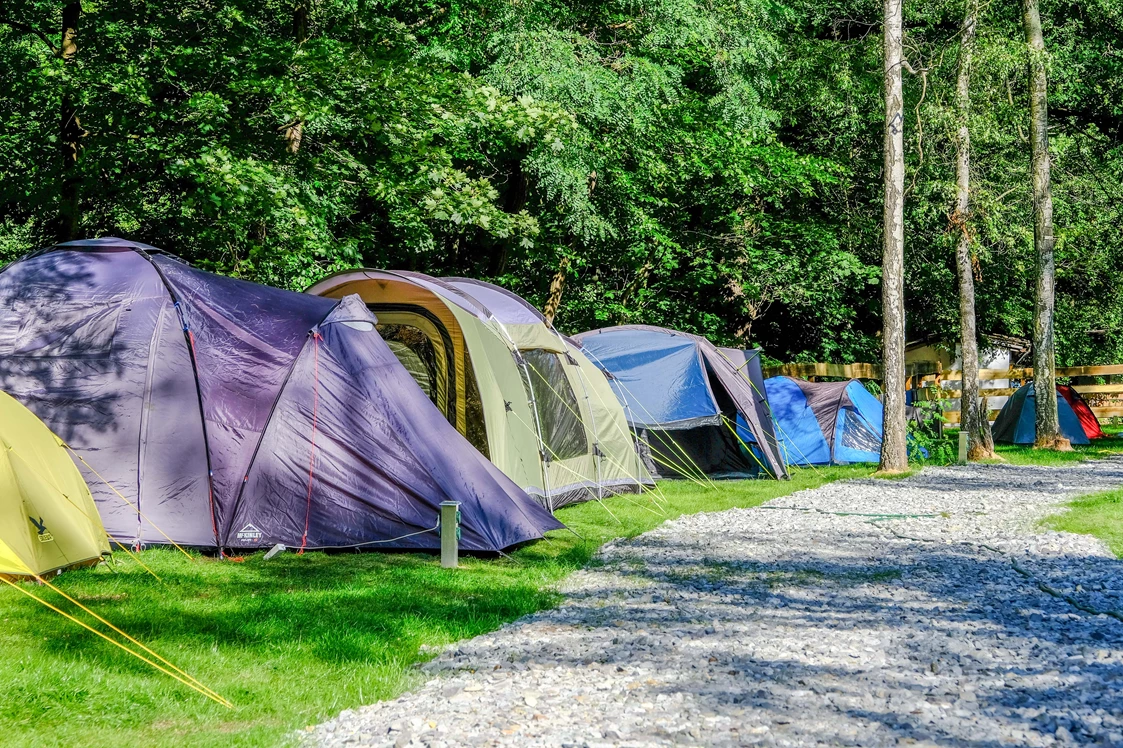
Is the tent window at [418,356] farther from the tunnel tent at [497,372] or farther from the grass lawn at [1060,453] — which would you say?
the grass lawn at [1060,453]

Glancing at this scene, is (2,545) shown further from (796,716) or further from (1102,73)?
(1102,73)

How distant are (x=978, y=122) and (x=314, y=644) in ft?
46.0

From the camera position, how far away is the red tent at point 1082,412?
21062 mm

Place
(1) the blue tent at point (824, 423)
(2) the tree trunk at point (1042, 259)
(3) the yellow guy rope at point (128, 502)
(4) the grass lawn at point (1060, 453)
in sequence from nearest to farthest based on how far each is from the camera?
(3) the yellow guy rope at point (128, 502), (1) the blue tent at point (824, 423), (4) the grass lawn at point (1060, 453), (2) the tree trunk at point (1042, 259)

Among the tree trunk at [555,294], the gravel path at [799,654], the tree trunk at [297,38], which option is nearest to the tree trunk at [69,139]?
the tree trunk at [297,38]

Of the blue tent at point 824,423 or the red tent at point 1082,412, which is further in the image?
the red tent at point 1082,412

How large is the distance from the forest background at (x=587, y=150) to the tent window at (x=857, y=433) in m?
3.71

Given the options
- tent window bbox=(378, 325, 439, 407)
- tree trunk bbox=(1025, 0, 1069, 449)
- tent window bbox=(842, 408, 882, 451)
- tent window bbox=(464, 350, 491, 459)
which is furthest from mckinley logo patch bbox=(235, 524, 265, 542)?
tree trunk bbox=(1025, 0, 1069, 449)

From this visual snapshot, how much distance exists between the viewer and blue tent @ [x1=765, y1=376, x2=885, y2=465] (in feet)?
51.2

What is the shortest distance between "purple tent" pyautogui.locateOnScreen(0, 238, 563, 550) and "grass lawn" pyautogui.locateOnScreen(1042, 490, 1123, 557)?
4.50 m

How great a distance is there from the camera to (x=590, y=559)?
7.82 m

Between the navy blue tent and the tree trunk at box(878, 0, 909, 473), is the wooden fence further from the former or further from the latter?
the tree trunk at box(878, 0, 909, 473)

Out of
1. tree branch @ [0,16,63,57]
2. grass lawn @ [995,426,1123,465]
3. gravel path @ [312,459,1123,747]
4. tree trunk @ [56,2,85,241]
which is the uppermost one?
tree branch @ [0,16,63,57]

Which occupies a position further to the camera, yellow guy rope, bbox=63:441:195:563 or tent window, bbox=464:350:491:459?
tent window, bbox=464:350:491:459
